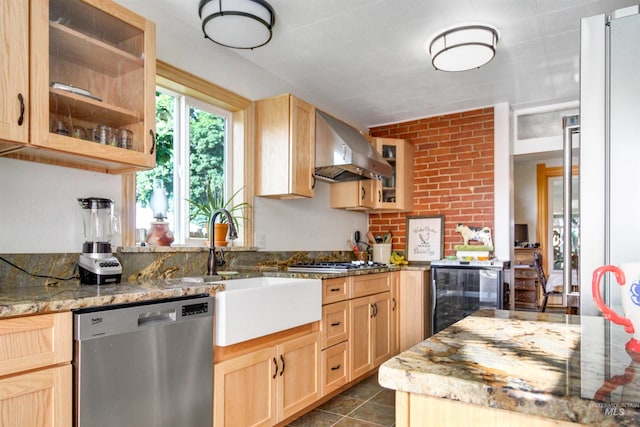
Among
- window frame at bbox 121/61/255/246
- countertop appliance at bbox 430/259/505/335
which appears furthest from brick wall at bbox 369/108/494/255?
window frame at bbox 121/61/255/246

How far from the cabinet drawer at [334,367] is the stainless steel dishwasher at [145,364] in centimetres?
102

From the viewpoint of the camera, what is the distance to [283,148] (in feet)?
10.0

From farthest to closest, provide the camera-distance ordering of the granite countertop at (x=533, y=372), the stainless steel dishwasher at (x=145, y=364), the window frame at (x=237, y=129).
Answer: the window frame at (x=237, y=129)
the stainless steel dishwasher at (x=145, y=364)
the granite countertop at (x=533, y=372)

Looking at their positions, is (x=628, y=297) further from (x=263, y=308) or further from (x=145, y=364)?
(x=263, y=308)

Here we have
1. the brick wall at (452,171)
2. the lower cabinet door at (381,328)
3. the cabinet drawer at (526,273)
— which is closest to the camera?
the lower cabinet door at (381,328)

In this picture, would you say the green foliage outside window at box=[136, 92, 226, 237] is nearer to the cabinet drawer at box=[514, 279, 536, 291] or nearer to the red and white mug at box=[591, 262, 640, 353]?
the red and white mug at box=[591, 262, 640, 353]

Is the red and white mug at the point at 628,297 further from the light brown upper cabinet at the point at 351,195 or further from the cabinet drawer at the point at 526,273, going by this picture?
the cabinet drawer at the point at 526,273

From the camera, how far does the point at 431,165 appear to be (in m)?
4.49

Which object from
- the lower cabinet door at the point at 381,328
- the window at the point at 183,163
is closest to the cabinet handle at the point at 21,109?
the window at the point at 183,163

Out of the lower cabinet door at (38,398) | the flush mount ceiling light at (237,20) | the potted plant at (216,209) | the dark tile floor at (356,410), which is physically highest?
the flush mount ceiling light at (237,20)

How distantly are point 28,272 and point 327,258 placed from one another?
2.58 m

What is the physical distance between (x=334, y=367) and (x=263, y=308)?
0.97 m

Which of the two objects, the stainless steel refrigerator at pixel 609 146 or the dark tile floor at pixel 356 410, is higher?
the stainless steel refrigerator at pixel 609 146

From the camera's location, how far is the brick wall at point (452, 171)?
4.22 meters
